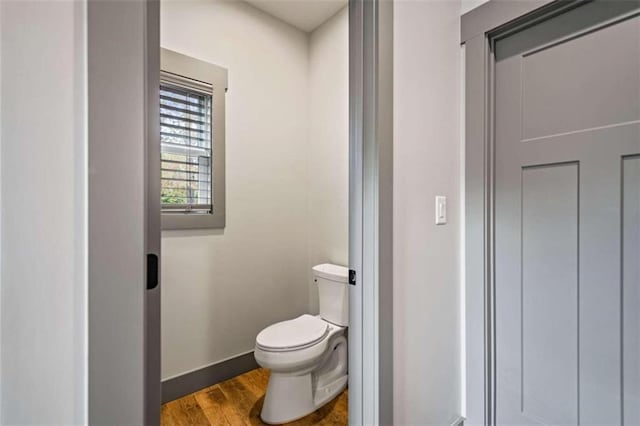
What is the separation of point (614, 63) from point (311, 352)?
69.6 inches

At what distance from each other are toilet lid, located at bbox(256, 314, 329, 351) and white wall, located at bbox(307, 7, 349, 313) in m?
0.48

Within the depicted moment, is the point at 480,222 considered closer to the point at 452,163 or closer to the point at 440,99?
the point at 452,163

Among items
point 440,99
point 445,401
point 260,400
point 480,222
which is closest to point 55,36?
point 440,99

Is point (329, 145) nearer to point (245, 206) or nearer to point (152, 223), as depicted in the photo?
point (245, 206)

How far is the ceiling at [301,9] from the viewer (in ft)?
7.14

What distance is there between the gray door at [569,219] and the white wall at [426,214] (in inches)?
7.6

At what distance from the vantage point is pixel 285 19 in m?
2.35

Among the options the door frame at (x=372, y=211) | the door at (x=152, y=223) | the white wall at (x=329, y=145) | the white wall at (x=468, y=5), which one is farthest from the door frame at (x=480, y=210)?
the door at (x=152, y=223)

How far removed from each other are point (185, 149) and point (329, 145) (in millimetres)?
959

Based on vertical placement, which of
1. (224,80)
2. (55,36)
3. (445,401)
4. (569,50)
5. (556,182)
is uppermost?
(224,80)

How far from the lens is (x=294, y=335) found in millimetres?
1797

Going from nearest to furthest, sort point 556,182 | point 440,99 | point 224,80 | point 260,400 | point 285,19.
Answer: point 556,182 < point 440,99 < point 260,400 < point 224,80 < point 285,19

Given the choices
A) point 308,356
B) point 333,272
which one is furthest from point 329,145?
point 308,356

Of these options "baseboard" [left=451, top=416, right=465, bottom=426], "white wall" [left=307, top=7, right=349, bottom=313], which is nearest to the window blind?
"white wall" [left=307, top=7, right=349, bottom=313]
